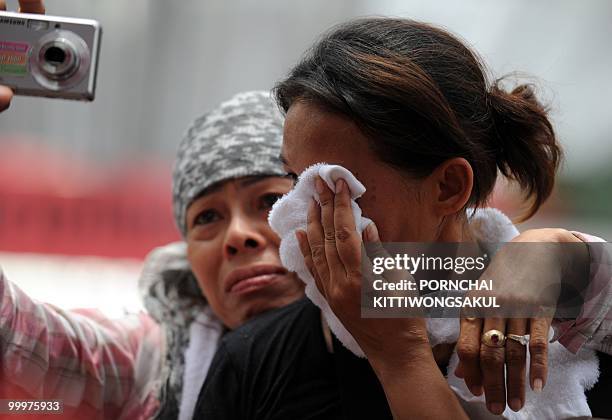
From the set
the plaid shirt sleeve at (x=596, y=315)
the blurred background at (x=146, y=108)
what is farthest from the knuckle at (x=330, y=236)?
the blurred background at (x=146, y=108)

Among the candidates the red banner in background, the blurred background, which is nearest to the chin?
the blurred background

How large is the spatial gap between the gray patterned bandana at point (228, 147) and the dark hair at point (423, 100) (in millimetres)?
213

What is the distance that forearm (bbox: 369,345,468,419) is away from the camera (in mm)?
600

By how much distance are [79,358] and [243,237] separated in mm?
246

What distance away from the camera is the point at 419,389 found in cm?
60

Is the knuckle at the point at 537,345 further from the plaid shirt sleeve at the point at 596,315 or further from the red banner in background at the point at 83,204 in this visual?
the red banner in background at the point at 83,204

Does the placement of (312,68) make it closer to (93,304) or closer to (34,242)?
(93,304)

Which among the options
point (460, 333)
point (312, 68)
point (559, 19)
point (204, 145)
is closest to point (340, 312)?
point (460, 333)

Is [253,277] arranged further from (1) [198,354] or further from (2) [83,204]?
(2) [83,204]

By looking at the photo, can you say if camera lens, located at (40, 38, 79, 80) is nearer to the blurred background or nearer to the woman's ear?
the woman's ear

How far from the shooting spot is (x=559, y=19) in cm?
173

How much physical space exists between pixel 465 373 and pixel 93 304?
639 mm

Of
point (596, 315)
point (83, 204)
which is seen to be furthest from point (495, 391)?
point (83, 204)

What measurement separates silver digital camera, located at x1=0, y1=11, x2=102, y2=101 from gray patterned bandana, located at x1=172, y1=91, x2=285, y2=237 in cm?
31
